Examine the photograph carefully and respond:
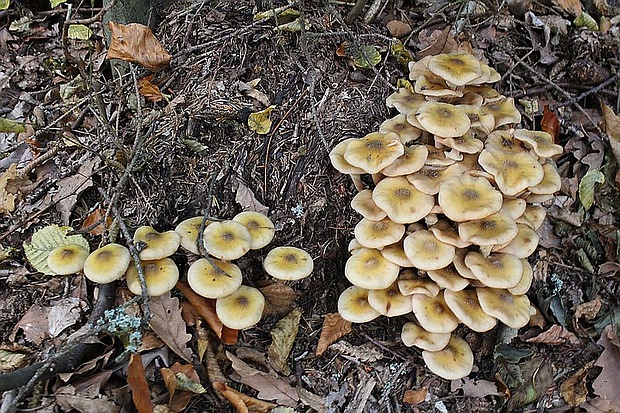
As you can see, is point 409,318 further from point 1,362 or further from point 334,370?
point 1,362

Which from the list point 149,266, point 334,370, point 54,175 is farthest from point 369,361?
point 54,175

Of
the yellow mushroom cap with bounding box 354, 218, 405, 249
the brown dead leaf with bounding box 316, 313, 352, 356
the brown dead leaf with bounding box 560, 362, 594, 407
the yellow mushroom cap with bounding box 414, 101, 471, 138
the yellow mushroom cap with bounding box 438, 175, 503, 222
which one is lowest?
the brown dead leaf with bounding box 560, 362, 594, 407

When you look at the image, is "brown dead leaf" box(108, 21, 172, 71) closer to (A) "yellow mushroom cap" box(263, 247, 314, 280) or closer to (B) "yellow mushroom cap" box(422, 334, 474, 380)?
(A) "yellow mushroom cap" box(263, 247, 314, 280)

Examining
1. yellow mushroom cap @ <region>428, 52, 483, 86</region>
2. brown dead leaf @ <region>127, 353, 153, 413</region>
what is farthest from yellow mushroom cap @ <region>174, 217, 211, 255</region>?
yellow mushroom cap @ <region>428, 52, 483, 86</region>

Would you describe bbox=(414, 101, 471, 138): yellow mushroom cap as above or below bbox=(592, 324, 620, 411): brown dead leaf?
above

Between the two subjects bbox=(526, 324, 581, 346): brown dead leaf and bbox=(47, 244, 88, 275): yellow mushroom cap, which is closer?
bbox=(47, 244, 88, 275): yellow mushroom cap

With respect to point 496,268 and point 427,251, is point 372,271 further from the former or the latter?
point 496,268
